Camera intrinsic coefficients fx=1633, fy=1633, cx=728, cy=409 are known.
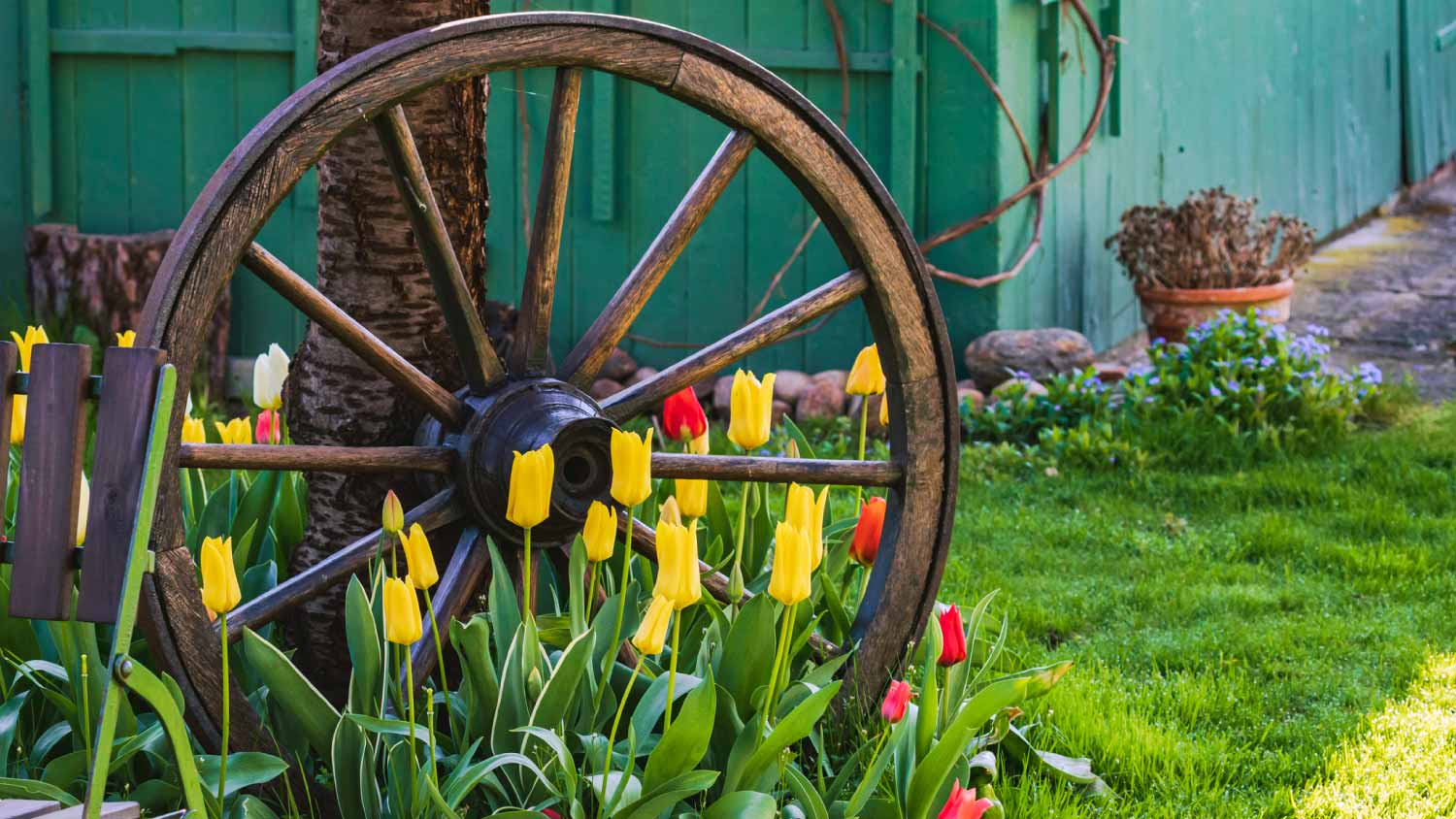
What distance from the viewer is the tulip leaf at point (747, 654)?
7.20ft

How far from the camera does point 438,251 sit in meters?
2.16

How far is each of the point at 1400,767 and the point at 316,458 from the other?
1.79 meters

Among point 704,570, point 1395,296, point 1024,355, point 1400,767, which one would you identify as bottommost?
point 1400,767

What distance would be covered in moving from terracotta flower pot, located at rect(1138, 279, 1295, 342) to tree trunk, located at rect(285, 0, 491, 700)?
3.96m

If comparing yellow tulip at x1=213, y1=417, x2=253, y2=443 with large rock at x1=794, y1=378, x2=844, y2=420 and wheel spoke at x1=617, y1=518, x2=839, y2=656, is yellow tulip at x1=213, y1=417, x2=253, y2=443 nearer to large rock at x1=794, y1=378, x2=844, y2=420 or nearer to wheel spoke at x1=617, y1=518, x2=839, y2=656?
wheel spoke at x1=617, y1=518, x2=839, y2=656

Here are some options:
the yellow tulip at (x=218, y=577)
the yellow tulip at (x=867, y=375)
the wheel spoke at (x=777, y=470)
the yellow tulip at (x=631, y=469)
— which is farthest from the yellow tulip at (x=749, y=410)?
the yellow tulip at (x=218, y=577)

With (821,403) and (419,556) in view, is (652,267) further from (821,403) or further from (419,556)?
(821,403)

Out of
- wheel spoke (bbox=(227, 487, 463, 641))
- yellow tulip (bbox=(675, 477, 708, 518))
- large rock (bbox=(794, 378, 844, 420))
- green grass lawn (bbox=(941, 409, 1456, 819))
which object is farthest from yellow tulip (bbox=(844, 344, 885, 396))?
large rock (bbox=(794, 378, 844, 420))

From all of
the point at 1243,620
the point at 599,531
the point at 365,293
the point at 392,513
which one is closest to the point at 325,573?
the point at 392,513

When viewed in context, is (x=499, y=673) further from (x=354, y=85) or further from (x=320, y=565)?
(x=354, y=85)

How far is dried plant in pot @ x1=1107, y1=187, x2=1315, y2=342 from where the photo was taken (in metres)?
6.05

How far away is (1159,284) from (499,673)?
4.53 m

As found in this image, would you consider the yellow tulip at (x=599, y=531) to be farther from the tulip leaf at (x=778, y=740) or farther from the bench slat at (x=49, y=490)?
the bench slat at (x=49, y=490)

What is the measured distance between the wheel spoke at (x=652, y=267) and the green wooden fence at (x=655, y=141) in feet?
10.7
